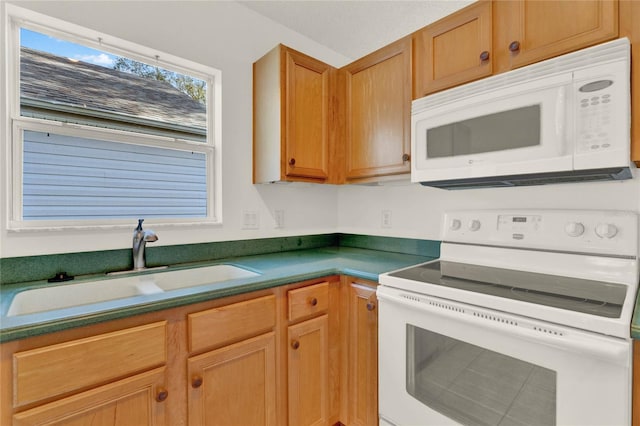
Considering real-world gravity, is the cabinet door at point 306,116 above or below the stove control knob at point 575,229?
above

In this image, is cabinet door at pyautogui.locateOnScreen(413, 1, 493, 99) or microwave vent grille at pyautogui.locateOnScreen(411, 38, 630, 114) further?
cabinet door at pyautogui.locateOnScreen(413, 1, 493, 99)

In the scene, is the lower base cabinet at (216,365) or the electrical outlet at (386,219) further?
the electrical outlet at (386,219)

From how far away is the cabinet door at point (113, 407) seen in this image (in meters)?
0.85

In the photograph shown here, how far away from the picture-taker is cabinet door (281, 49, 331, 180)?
178cm

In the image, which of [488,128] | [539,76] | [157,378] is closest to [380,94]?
[488,128]

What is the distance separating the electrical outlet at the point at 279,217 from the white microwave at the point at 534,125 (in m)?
0.97

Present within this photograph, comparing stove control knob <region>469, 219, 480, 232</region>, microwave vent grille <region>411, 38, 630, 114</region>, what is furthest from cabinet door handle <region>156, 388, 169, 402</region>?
microwave vent grille <region>411, 38, 630, 114</region>

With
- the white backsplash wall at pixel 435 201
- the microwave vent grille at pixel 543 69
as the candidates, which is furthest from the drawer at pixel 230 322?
the microwave vent grille at pixel 543 69

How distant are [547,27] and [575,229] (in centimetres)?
81

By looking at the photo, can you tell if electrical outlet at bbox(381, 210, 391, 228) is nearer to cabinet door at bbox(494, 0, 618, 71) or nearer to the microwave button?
cabinet door at bbox(494, 0, 618, 71)

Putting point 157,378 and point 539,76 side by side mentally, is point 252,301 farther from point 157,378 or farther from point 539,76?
point 539,76

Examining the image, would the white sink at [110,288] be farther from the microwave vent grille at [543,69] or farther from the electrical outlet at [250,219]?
the microwave vent grille at [543,69]

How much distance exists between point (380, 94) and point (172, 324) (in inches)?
61.9

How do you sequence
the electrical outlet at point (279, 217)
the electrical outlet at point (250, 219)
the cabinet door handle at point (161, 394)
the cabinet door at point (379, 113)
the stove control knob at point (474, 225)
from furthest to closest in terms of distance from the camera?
the electrical outlet at point (279, 217) < the electrical outlet at point (250, 219) < the cabinet door at point (379, 113) < the stove control knob at point (474, 225) < the cabinet door handle at point (161, 394)
